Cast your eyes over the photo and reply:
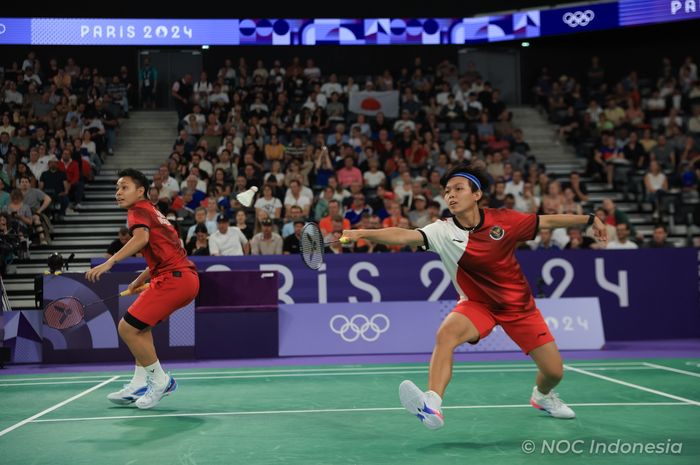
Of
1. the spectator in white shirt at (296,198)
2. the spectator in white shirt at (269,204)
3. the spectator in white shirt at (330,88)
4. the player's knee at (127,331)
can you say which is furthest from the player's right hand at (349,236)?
the spectator in white shirt at (330,88)

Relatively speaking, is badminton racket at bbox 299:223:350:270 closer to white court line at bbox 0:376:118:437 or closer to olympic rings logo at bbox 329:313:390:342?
white court line at bbox 0:376:118:437

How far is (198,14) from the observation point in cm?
2492

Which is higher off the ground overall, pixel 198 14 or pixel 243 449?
pixel 198 14

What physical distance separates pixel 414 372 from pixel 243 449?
14.5 ft

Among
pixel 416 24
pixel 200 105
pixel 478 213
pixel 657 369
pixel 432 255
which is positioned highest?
pixel 416 24

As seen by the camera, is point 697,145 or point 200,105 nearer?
point 697,145

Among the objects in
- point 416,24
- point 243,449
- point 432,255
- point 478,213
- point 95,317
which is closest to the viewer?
point 243,449

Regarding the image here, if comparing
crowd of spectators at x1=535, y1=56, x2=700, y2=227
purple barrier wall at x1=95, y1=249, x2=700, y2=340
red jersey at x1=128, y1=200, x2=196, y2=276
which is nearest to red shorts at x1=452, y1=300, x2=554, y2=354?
red jersey at x1=128, y1=200, x2=196, y2=276

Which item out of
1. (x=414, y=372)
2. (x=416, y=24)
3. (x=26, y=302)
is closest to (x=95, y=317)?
(x=26, y=302)

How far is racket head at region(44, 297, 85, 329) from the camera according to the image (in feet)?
27.5

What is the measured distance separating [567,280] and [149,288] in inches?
304

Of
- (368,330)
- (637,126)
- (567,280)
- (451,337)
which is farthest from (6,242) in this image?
(637,126)

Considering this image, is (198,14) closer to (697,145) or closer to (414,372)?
(697,145)

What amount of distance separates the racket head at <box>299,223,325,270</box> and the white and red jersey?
0.77 metres
